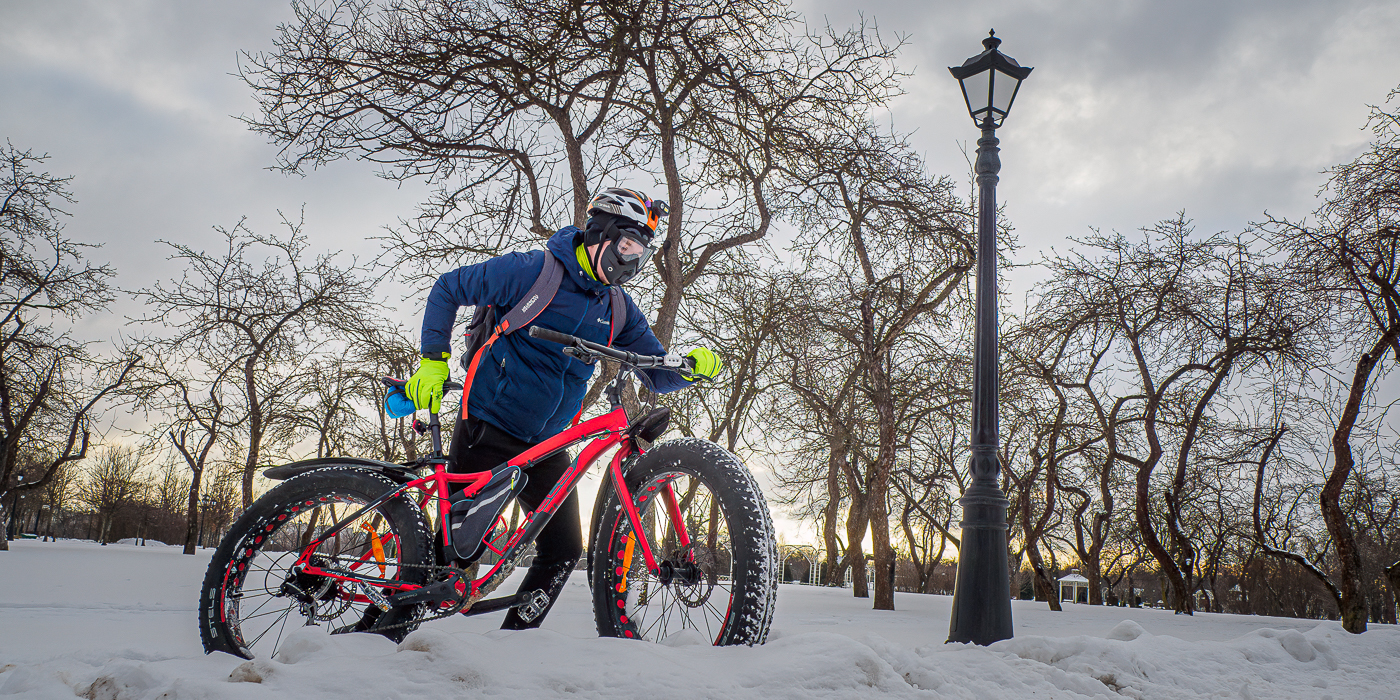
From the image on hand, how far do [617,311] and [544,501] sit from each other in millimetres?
924

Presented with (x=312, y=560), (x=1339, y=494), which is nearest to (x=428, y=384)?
(x=312, y=560)

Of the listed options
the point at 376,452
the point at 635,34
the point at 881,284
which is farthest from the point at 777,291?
the point at 376,452

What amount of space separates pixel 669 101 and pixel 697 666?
25.8 feet

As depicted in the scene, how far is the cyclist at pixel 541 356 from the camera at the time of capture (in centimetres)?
304

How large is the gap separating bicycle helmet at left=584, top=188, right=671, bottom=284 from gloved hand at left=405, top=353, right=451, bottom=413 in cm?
75

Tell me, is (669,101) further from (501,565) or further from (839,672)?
(839,672)

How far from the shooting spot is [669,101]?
887 centimetres

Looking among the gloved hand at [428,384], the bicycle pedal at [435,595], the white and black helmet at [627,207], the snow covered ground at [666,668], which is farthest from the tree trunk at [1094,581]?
the gloved hand at [428,384]

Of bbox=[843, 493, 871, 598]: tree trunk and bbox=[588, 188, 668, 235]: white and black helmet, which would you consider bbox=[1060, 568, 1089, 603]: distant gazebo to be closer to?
bbox=[843, 493, 871, 598]: tree trunk

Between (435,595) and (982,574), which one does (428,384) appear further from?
(982,574)

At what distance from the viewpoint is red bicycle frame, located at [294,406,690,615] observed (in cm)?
271

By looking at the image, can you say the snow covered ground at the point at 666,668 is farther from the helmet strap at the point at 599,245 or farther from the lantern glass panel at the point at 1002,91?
the lantern glass panel at the point at 1002,91

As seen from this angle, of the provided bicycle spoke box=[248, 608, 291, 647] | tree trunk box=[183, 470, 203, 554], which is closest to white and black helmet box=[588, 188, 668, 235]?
bicycle spoke box=[248, 608, 291, 647]

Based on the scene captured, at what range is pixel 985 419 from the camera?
5098 mm
